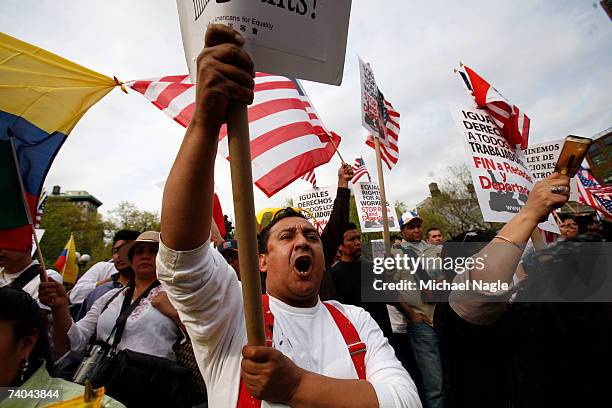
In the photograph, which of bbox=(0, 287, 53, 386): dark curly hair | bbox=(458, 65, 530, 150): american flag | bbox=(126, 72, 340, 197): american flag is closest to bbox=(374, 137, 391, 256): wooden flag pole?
bbox=(126, 72, 340, 197): american flag

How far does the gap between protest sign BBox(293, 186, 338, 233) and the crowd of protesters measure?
440 centimetres

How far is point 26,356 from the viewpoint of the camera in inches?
75.3

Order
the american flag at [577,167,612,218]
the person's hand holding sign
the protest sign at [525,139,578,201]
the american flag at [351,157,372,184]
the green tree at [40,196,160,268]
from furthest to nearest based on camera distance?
the green tree at [40,196,160,268], the american flag at [351,157,372,184], the american flag at [577,167,612,218], the protest sign at [525,139,578,201], the person's hand holding sign

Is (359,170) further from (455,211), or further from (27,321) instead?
(455,211)

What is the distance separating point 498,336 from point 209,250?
4.38 feet

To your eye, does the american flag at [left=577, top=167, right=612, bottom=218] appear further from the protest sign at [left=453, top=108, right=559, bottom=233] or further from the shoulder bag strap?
the shoulder bag strap

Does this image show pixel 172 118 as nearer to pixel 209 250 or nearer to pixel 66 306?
pixel 66 306

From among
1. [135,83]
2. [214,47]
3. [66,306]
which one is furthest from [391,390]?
[135,83]

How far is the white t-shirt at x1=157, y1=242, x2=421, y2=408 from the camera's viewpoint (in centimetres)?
110

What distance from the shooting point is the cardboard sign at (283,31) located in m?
0.98

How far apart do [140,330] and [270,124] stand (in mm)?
2443

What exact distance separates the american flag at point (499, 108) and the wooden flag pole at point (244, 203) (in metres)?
3.65

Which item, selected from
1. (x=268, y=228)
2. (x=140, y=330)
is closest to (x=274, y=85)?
(x=268, y=228)

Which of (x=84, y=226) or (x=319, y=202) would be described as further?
(x=84, y=226)
